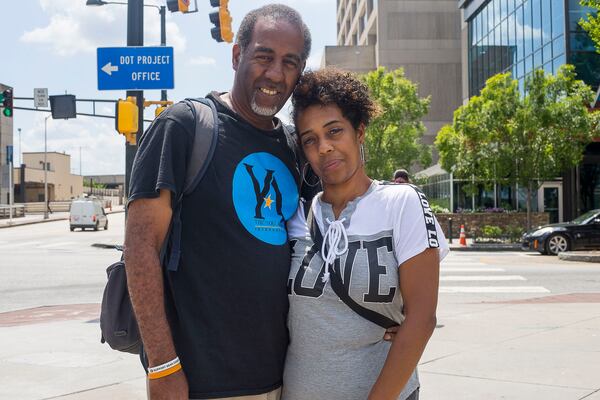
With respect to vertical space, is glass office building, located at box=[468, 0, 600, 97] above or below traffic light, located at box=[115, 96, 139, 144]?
above

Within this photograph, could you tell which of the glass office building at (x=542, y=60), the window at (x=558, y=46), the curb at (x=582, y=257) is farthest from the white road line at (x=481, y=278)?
the window at (x=558, y=46)

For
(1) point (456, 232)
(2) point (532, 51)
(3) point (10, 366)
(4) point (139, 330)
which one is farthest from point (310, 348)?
(2) point (532, 51)

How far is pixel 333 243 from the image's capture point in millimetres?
2305

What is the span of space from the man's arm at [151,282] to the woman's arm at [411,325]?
26.3 inches

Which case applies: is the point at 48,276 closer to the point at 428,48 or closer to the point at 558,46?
the point at 558,46

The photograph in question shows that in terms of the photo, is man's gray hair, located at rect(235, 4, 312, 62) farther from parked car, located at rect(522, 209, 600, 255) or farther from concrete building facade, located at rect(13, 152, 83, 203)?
concrete building facade, located at rect(13, 152, 83, 203)

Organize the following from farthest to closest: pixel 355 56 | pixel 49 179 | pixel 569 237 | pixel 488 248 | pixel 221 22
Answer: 1. pixel 49 179
2. pixel 355 56
3. pixel 488 248
4. pixel 569 237
5. pixel 221 22

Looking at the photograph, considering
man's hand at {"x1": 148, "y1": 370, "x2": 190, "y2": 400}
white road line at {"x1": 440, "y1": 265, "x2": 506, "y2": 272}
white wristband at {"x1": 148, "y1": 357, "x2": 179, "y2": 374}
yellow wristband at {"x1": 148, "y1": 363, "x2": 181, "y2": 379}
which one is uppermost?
white wristband at {"x1": 148, "y1": 357, "x2": 179, "y2": 374}

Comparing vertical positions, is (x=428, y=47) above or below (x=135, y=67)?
above

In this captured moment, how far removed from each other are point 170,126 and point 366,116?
759mm

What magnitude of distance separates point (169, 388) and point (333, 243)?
2.38 ft

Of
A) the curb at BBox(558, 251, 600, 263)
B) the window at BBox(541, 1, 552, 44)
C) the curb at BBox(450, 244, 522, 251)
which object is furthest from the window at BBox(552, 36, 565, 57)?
the curb at BBox(558, 251, 600, 263)

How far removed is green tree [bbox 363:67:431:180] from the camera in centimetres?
3262

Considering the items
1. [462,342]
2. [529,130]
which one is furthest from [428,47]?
[462,342]
